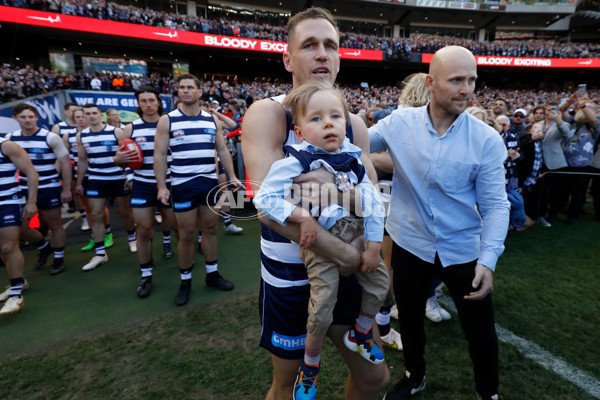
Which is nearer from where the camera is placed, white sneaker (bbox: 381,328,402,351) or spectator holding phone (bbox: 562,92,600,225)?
white sneaker (bbox: 381,328,402,351)

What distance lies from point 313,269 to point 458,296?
109cm

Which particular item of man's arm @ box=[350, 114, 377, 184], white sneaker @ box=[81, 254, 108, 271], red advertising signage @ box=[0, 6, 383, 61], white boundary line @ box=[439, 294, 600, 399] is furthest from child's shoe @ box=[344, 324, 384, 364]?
red advertising signage @ box=[0, 6, 383, 61]

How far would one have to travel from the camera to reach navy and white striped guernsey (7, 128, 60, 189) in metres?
4.19

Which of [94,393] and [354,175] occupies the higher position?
[354,175]

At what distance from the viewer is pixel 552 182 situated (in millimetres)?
6617

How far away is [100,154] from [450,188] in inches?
189

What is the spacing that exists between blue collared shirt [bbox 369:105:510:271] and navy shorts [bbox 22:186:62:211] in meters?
4.64

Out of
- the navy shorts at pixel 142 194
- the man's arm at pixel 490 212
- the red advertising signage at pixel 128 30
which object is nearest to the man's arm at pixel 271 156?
the man's arm at pixel 490 212

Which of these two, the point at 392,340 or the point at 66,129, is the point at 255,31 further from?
the point at 392,340

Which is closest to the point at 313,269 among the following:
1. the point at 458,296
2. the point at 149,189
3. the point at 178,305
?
the point at 458,296

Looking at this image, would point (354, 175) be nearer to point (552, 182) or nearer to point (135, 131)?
point (135, 131)

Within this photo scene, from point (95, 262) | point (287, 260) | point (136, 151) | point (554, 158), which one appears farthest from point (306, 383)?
point (554, 158)

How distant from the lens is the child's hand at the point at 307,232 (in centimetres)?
123

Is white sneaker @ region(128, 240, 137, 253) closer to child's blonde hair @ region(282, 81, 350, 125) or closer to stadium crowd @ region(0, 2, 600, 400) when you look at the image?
stadium crowd @ region(0, 2, 600, 400)
